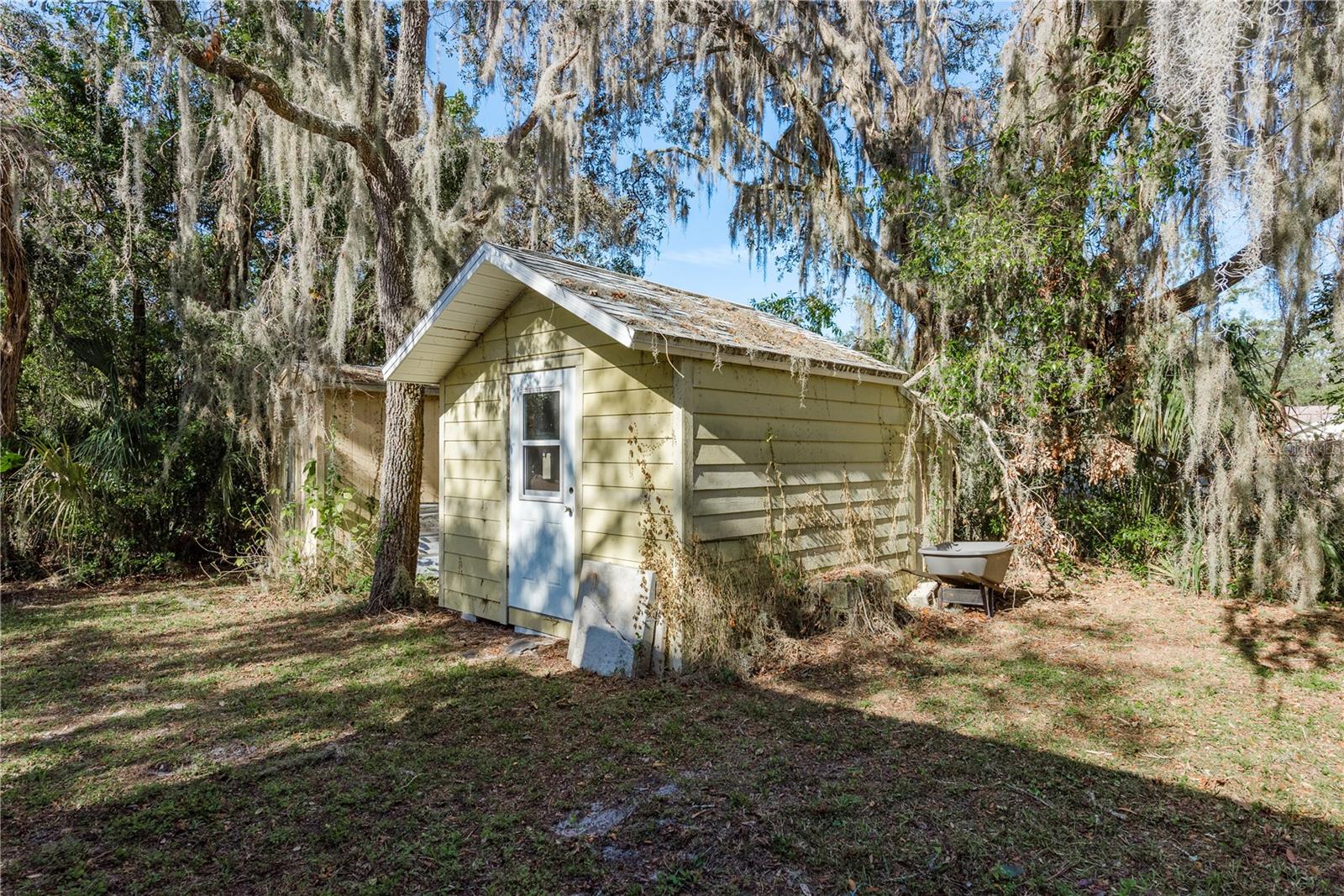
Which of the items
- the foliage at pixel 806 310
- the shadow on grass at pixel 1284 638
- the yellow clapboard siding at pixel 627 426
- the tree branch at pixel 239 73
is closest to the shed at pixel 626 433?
the yellow clapboard siding at pixel 627 426

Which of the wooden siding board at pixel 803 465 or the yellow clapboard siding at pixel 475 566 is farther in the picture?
the yellow clapboard siding at pixel 475 566

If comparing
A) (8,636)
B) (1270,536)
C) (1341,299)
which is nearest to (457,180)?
Answer: (8,636)

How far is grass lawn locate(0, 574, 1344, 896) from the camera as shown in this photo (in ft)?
8.27

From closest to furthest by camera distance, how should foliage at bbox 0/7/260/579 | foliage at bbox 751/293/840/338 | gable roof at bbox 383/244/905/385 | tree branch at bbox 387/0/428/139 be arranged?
gable roof at bbox 383/244/905/385 → tree branch at bbox 387/0/428/139 → foliage at bbox 0/7/260/579 → foliage at bbox 751/293/840/338

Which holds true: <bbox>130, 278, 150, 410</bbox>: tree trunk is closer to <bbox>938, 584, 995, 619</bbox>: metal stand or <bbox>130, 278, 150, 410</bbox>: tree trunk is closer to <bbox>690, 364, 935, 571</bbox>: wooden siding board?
<bbox>690, 364, 935, 571</bbox>: wooden siding board

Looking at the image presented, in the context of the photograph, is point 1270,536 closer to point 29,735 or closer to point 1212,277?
point 1212,277

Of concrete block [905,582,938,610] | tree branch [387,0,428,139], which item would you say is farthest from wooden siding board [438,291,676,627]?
concrete block [905,582,938,610]

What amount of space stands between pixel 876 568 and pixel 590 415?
2.74 metres

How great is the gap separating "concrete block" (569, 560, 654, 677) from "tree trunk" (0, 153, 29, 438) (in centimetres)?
692

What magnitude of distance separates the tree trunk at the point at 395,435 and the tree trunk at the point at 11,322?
4048mm

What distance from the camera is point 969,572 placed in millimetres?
5938

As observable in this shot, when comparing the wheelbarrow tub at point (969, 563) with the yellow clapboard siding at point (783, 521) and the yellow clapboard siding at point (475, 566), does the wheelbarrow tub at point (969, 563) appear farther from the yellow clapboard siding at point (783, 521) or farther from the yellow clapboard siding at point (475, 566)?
the yellow clapboard siding at point (475, 566)

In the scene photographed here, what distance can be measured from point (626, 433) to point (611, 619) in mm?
1324

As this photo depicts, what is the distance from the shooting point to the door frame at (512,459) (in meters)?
5.36
